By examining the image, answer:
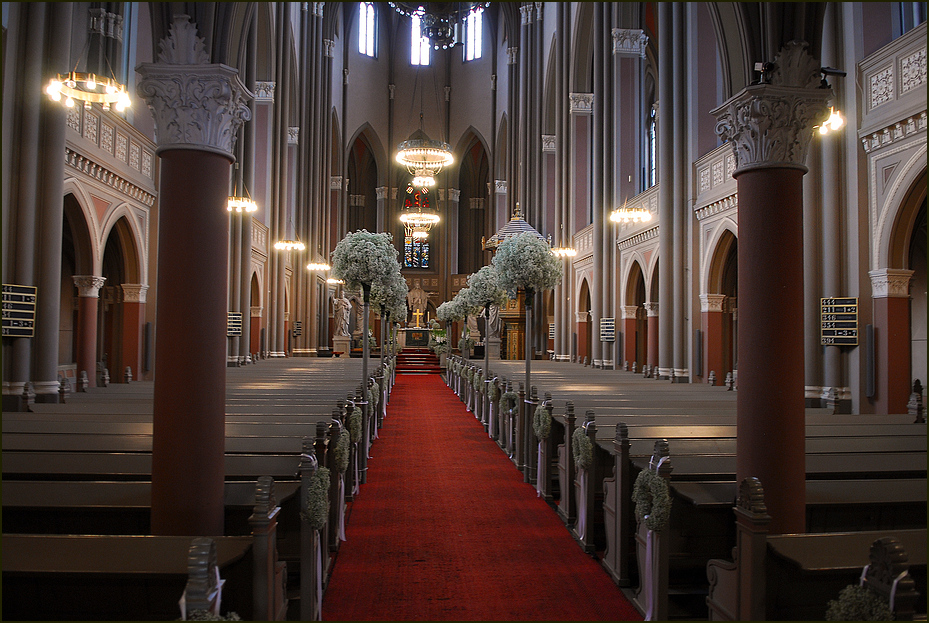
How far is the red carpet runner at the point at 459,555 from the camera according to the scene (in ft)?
15.0

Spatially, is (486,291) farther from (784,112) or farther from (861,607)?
(861,607)

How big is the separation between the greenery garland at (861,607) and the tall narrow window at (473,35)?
4331 centimetres

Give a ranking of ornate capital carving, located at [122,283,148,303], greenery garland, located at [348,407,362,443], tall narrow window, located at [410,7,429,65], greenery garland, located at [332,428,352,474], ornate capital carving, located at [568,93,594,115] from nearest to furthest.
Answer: greenery garland, located at [332,428,352,474] < greenery garland, located at [348,407,362,443] < ornate capital carving, located at [122,283,148,303] < ornate capital carving, located at [568,93,594,115] < tall narrow window, located at [410,7,429,65]

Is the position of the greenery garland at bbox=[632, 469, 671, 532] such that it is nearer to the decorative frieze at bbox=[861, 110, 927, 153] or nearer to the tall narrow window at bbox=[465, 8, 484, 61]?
the decorative frieze at bbox=[861, 110, 927, 153]

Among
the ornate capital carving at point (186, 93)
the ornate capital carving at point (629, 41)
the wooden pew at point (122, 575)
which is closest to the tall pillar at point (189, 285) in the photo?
the ornate capital carving at point (186, 93)

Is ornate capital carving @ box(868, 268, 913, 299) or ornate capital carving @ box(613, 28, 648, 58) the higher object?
ornate capital carving @ box(613, 28, 648, 58)

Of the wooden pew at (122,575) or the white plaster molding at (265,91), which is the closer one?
the wooden pew at (122,575)

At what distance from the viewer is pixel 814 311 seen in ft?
33.3

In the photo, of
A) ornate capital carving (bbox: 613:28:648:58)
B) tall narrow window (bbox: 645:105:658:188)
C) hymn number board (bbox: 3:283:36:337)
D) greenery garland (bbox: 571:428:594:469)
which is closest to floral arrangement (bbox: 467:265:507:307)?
ornate capital carving (bbox: 613:28:648:58)

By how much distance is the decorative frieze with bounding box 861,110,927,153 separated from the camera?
8.68m

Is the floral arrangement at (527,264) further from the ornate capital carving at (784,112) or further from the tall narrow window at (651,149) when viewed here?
the tall narrow window at (651,149)

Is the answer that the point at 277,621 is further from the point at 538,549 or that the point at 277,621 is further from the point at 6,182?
the point at 6,182

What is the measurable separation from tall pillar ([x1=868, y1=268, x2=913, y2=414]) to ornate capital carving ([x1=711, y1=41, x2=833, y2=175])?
18.8 ft

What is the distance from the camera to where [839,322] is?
32.3ft
